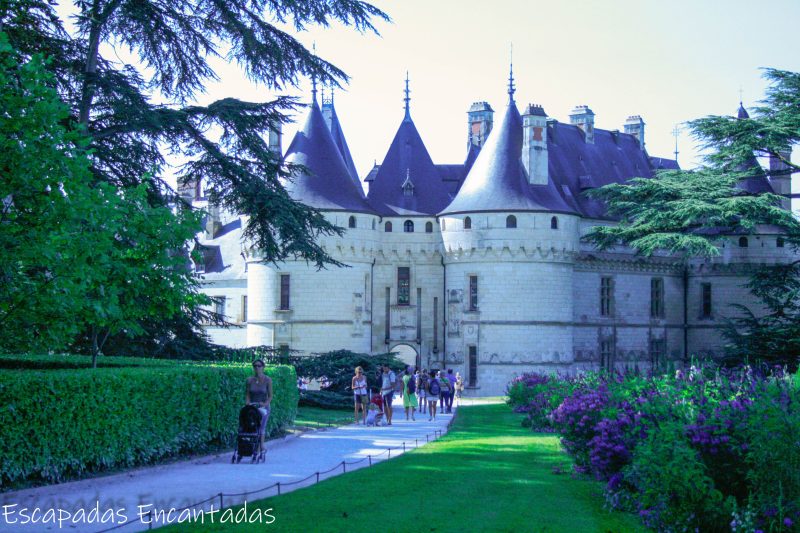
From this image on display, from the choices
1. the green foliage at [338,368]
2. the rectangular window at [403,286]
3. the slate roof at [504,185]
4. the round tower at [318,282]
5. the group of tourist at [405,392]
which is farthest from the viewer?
the rectangular window at [403,286]

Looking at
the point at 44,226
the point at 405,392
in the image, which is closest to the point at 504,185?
the point at 405,392

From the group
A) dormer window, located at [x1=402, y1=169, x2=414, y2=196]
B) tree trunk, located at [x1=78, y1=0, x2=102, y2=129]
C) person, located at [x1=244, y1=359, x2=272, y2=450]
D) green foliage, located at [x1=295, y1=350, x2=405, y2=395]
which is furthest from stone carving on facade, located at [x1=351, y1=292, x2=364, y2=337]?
person, located at [x1=244, y1=359, x2=272, y2=450]

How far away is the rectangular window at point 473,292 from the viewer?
134 feet

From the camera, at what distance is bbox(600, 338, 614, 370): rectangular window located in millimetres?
45469

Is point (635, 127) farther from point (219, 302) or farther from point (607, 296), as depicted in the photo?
point (219, 302)

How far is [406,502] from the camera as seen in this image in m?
10.9

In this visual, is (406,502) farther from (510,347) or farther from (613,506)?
(510,347)

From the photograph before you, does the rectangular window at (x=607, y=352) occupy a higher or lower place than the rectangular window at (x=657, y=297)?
lower

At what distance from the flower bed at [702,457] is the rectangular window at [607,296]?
109 ft

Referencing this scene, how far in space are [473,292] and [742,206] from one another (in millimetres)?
12093

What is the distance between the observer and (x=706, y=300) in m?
49.9

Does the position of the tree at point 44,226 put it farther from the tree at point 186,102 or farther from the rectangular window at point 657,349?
the rectangular window at point 657,349

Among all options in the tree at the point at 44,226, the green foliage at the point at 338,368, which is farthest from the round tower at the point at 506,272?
the tree at the point at 44,226

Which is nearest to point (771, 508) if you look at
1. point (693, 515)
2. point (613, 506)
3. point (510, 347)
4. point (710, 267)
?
point (693, 515)
